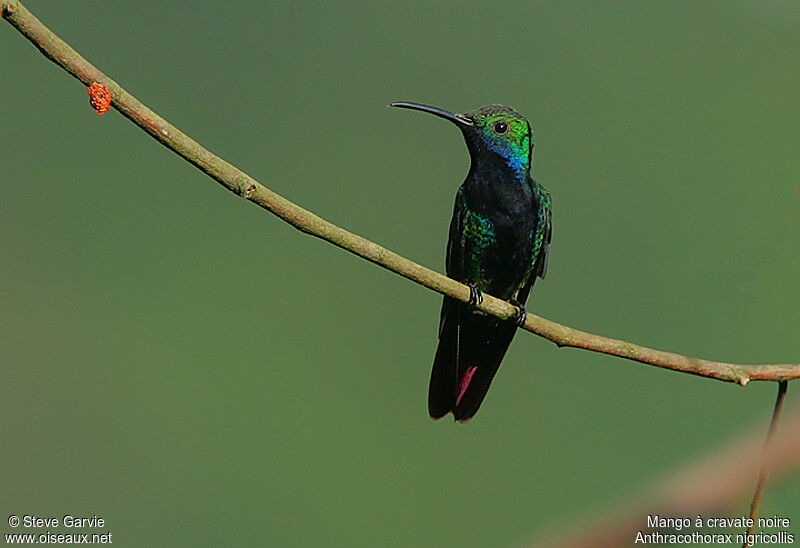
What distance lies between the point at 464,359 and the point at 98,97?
2.84 meters

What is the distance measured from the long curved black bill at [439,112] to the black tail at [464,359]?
79 cm

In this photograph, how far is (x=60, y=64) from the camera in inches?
61.9

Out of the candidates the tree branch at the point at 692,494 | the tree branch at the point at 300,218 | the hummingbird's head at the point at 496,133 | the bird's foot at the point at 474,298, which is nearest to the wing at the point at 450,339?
the hummingbird's head at the point at 496,133

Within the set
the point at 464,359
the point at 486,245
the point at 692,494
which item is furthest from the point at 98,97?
the point at 464,359

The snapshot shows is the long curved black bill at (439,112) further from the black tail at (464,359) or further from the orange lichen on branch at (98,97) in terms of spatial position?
the orange lichen on branch at (98,97)

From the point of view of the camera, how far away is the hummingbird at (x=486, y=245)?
3998 mm

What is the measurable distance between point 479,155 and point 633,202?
11.6 meters

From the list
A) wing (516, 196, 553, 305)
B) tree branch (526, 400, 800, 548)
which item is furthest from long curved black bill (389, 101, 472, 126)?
tree branch (526, 400, 800, 548)

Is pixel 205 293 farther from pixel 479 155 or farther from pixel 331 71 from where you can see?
pixel 479 155

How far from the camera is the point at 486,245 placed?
4.12 meters

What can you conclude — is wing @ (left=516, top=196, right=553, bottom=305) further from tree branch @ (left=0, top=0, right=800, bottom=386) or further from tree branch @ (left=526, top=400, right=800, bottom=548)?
tree branch @ (left=526, top=400, right=800, bottom=548)

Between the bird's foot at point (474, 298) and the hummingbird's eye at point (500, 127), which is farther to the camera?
the hummingbird's eye at point (500, 127)

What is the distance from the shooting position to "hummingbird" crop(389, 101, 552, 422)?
3998mm

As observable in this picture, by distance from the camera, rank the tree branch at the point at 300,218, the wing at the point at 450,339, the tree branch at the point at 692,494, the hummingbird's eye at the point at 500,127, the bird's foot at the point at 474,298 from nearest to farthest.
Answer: the tree branch at the point at 692,494 < the tree branch at the point at 300,218 < the bird's foot at the point at 474,298 < the hummingbird's eye at the point at 500,127 < the wing at the point at 450,339
